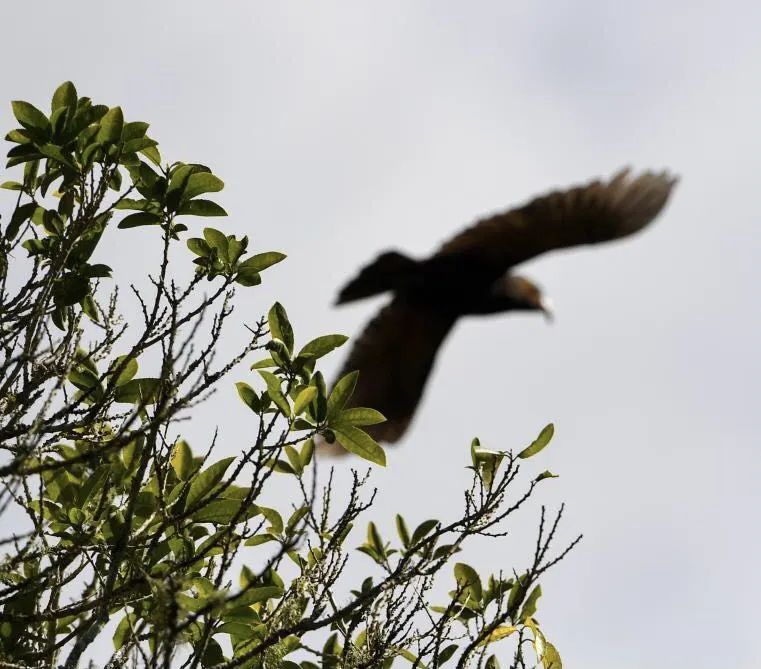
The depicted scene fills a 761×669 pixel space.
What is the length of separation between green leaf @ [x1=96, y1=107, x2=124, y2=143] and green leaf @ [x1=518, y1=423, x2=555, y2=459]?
1667 mm

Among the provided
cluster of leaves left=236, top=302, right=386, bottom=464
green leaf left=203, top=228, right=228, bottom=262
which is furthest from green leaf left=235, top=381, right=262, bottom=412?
green leaf left=203, top=228, right=228, bottom=262

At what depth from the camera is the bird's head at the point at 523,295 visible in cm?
510

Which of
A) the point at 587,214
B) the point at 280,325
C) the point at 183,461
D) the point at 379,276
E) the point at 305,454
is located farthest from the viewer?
the point at 379,276

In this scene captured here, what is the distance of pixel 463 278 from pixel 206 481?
9.08 feet

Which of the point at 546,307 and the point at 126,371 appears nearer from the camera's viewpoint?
the point at 126,371

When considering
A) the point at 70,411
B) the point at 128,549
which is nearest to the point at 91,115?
the point at 70,411

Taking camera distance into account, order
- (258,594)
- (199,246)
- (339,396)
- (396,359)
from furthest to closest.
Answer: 1. (396,359)
2. (199,246)
3. (339,396)
4. (258,594)

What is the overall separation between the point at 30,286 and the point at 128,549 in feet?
3.01

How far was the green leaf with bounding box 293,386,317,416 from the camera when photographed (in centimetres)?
265

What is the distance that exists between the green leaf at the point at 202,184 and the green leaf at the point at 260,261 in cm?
26

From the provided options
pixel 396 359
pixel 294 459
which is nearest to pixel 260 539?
pixel 294 459

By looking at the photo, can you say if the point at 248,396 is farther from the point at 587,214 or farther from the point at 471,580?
the point at 587,214

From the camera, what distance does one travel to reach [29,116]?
9.52 ft

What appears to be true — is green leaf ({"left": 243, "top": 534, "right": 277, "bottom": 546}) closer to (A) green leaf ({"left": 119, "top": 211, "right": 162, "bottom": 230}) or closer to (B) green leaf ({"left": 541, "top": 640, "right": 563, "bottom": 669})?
(B) green leaf ({"left": 541, "top": 640, "right": 563, "bottom": 669})
